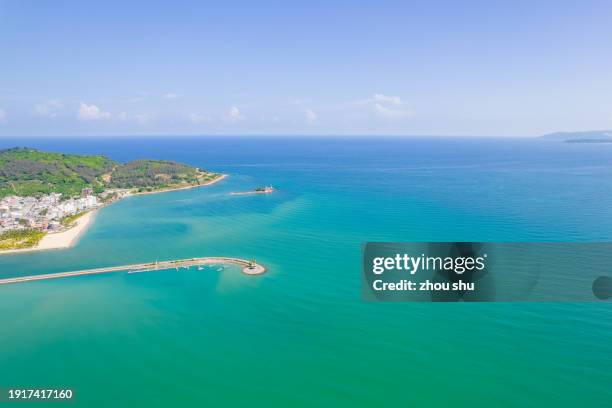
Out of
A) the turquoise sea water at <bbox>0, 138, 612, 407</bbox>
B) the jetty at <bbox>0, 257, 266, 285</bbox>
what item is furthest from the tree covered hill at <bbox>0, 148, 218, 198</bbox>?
the jetty at <bbox>0, 257, 266, 285</bbox>

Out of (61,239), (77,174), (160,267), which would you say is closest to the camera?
(160,267)

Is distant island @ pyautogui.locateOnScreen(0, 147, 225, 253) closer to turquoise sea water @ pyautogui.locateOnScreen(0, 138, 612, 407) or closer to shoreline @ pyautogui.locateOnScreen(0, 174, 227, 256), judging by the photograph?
shoreline @ pyautogui.locateOnScreen(0, 174, 227, 256)

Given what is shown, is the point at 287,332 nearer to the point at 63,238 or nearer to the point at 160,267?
the point at 160,267

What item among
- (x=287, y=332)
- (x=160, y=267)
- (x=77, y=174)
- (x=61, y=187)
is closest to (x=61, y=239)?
(x=160, y=267)

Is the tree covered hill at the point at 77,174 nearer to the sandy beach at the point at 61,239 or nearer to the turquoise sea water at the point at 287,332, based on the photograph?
the sandy beach at the point at 61,239

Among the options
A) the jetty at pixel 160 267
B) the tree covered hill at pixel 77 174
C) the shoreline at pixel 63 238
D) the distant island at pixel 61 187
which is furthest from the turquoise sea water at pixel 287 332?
the tree covered hill at pixel 77 174

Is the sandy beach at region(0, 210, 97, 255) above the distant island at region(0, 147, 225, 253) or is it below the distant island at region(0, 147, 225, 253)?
below
